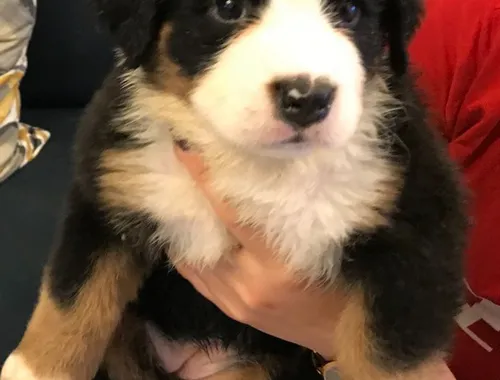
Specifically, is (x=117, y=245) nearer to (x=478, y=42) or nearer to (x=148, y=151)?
(x=148, y=151)

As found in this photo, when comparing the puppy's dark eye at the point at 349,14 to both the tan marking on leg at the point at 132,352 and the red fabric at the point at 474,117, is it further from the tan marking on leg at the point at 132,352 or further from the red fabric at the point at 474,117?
the tan marking on leg at the point at 132,352

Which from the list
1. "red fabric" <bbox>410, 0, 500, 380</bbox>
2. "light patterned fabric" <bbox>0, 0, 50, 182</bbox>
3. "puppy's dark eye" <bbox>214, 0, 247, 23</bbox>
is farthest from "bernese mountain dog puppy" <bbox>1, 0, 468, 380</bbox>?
"light patterned fabric" <bbox>0, 0, 50, 182</bbox>

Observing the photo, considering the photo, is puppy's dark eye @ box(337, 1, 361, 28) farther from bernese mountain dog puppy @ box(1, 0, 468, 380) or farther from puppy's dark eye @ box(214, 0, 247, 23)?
puppy's dark eye @ box(214, 0, 247, 23)

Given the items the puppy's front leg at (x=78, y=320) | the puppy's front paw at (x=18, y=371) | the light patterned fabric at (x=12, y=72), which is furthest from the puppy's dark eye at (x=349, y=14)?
the light patterned fabric at (x=12, y=72)

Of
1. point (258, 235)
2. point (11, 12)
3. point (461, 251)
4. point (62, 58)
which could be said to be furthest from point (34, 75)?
point (461, 251)

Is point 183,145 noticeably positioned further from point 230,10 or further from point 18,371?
point 18,371
